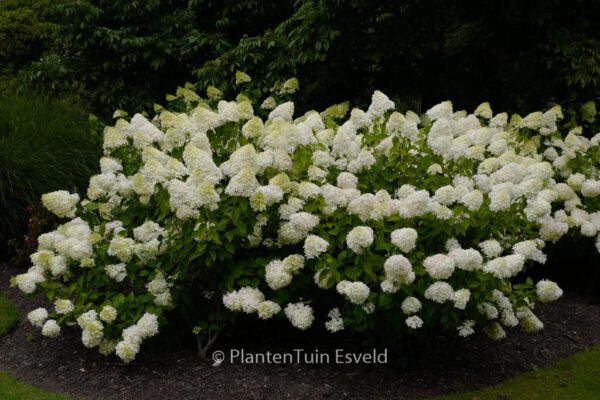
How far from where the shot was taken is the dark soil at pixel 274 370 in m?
4.78

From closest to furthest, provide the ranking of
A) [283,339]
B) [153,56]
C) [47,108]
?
[283,339] < [47,108] < [153,56]

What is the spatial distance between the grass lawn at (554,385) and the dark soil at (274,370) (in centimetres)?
10

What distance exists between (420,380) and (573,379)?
3.52 ft

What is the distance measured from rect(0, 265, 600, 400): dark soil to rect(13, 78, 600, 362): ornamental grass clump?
10.8 inches

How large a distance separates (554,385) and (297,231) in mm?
2087

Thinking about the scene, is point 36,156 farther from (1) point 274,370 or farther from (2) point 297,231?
(2) point 297,231

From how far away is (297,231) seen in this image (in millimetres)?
4582

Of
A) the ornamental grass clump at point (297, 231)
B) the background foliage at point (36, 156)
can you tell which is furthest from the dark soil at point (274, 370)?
the background foliage at point (36, 156)

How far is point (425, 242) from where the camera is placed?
473 cm

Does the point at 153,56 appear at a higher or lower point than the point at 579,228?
higher

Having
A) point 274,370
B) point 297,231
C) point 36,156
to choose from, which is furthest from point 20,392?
point 36,156

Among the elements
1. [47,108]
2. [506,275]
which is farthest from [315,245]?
[47,108]

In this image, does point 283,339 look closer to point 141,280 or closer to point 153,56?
point 141,280

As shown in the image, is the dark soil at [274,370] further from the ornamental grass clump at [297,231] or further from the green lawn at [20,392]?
the ornamental grass clump at [297,231]
